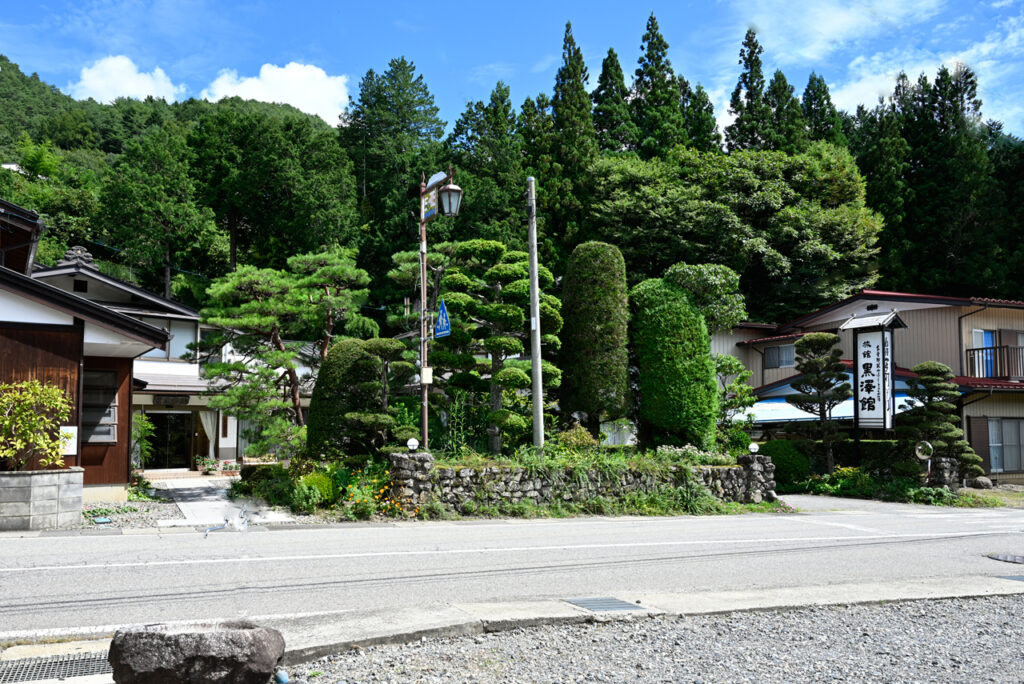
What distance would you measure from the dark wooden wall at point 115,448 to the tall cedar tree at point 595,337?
10521 millimetres

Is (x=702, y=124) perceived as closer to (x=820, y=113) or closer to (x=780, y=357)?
(x=820, y=113)

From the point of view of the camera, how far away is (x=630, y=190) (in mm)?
39312

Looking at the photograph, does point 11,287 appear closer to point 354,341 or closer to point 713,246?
point 354,341

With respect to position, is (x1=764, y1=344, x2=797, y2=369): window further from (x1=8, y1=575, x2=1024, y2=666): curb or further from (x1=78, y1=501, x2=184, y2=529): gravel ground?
(x1=78, y1=501, x2=184, y2=529): gravel ground

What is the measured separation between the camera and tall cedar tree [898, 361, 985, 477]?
851 inches

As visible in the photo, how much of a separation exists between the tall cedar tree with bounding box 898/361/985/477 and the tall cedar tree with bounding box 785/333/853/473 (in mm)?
1770

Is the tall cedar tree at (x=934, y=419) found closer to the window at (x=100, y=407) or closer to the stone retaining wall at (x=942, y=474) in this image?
the stone retaining wall at (x=942, y=474)

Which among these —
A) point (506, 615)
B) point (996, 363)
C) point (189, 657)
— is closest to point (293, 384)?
point (506, 615)

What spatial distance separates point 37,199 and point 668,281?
37.7m

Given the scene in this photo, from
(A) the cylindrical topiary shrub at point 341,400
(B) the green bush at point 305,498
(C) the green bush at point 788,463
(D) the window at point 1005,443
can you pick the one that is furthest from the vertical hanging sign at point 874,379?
(B) the green bush at point 305,498

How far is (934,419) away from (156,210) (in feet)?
117

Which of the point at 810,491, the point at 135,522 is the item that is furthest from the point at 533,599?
the point at 810,491

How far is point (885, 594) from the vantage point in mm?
7672

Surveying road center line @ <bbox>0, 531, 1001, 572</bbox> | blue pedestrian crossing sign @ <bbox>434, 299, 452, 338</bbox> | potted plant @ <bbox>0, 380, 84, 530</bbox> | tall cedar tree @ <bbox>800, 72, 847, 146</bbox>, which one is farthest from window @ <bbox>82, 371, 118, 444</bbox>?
tall cedar tree @ <bbox>800, 72, 847, 146</bbox>
